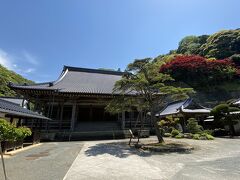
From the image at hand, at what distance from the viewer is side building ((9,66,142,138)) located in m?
17.8

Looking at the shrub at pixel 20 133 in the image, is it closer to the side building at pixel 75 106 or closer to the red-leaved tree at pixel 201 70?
the side building at pixel 75 106

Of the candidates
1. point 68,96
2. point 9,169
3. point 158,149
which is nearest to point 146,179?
point 9,169

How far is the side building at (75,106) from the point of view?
17812mm

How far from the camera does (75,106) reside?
1909cm

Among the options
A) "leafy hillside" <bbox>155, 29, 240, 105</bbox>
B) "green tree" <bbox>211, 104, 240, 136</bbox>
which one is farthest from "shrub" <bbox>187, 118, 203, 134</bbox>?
"leafy hillside" <bbox>155, 29, 240, 105</bbox>

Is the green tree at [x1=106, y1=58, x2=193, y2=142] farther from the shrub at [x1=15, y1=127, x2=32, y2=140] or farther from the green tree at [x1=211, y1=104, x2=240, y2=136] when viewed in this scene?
the green tree at [x1=211, y1=104, x2=240, y2=136]

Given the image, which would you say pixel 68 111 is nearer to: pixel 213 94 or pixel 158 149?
pixel 158 149

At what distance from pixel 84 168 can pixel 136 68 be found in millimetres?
8089

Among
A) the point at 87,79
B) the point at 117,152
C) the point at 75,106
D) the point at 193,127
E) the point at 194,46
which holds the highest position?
the point at 194,46

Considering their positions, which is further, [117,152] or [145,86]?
[145,86]

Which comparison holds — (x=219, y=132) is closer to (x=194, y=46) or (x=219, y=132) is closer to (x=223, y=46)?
(x=223, y=46)

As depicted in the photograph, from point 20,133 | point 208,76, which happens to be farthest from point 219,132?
point 208,76

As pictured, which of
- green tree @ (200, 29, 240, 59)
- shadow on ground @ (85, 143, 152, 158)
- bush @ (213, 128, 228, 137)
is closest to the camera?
shadow on ground @ (85, 143, 152, 158)

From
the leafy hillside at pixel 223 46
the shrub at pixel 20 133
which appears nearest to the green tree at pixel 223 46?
the leafy hillside at pixel 223 46
